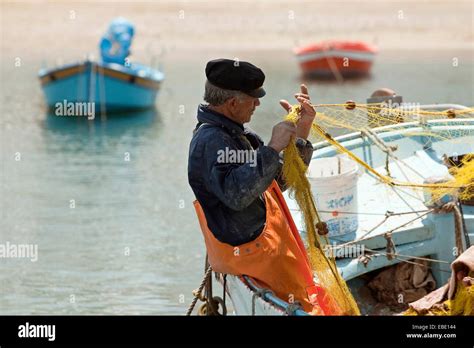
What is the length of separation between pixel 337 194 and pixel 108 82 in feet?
63.0

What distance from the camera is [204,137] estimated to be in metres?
5.31

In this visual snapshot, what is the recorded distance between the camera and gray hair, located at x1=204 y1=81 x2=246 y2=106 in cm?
530

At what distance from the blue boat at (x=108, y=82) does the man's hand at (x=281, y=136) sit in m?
20.5

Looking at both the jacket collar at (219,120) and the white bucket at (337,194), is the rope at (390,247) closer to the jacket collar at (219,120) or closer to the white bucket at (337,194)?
the white bucket at (337,194)

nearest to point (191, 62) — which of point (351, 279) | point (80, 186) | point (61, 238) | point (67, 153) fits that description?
point (67, 153)

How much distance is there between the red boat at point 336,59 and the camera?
31.4 meters

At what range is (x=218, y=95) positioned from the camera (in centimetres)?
533

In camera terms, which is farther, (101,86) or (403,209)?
(101,86)

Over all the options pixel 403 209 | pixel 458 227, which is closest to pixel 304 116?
pixel 458 227

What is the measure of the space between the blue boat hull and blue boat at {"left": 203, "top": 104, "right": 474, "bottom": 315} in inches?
691

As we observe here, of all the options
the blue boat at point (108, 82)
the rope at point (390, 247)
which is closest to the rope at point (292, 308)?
the rope at point (390, 247)

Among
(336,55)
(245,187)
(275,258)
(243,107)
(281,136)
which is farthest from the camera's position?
(336,55)

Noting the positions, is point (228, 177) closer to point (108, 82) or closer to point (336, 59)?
point (108, 82)
